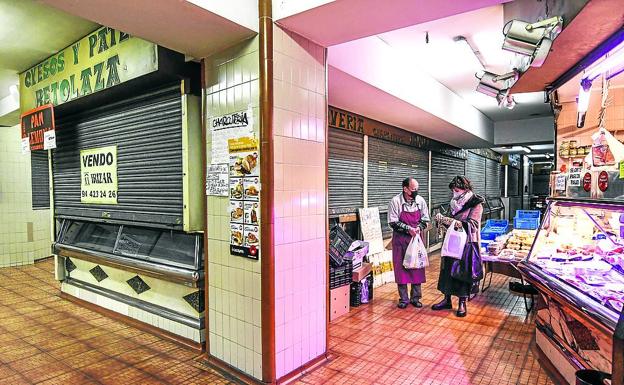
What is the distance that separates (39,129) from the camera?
5.10 m

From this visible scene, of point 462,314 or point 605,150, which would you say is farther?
point 462,314

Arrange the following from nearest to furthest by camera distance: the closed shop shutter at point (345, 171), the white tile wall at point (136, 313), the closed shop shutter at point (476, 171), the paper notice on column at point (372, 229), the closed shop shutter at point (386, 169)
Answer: the white tile wall at point (136, 313), the closed shop shutter at point (345, 171), the paper notice on column at point (372, 229), the closed shop shutter at point (386, 169), the closed shop shutter at point (476, 171)

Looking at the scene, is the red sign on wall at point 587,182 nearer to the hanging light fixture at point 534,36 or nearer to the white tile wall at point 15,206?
the hanging light fixture at point 534,36

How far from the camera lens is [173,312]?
4102 millimetres

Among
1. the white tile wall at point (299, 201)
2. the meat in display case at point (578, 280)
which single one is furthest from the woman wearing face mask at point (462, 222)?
the white tile wall at point (299, 201)

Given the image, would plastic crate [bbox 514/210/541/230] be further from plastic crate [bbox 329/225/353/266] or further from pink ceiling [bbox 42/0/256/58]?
pink ceiling [bbox 42/0/256/58]

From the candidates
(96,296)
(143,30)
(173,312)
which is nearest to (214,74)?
(143,30)

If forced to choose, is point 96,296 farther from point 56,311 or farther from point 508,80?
point 508,80

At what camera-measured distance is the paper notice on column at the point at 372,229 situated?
6113mm

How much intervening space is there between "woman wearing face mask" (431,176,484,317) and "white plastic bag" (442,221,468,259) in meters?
0.07

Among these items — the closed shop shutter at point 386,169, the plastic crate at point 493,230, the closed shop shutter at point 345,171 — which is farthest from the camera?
the plastic crate at point 493,230

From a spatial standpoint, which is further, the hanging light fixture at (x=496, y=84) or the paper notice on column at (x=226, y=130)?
the hanging light fixture at (x=496, y=84)

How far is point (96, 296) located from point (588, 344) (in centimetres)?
553

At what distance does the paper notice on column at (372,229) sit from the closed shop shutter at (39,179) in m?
7.30
